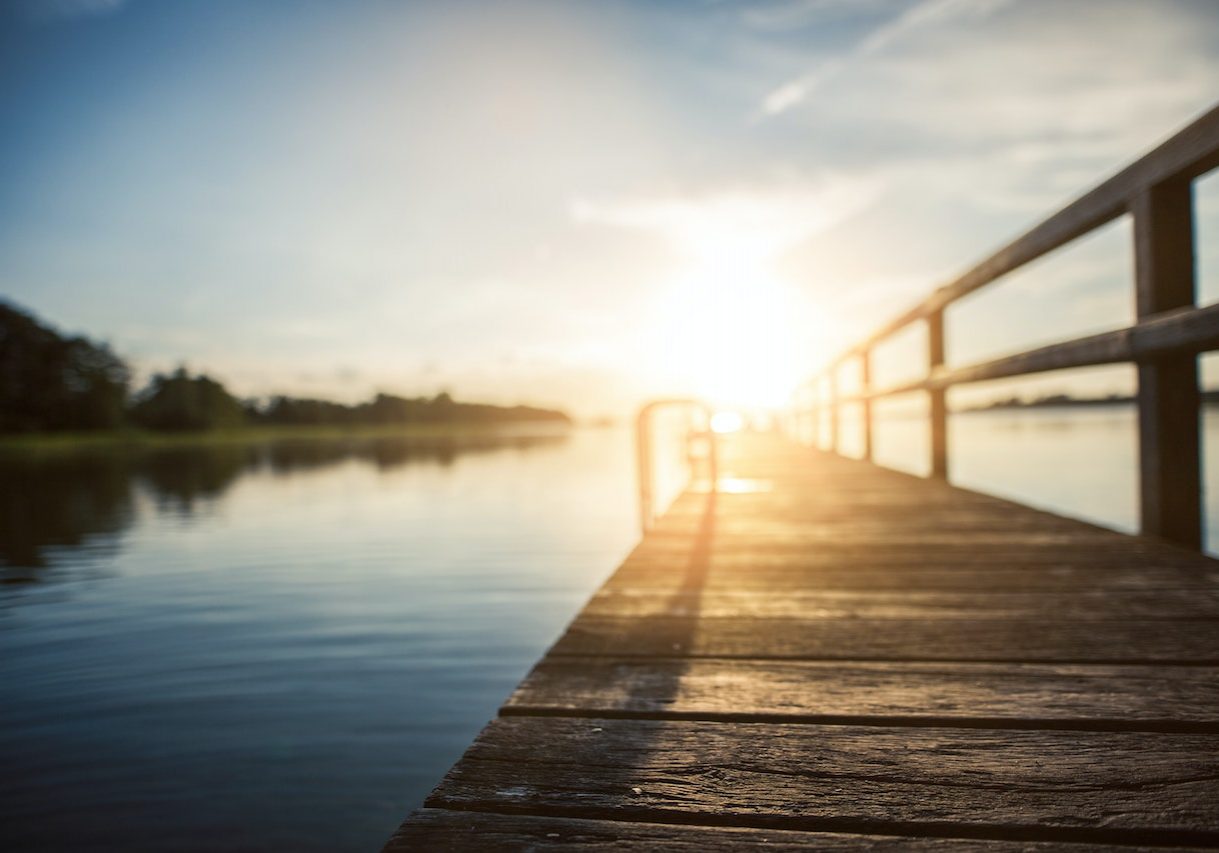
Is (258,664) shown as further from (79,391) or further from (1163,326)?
(79,391)

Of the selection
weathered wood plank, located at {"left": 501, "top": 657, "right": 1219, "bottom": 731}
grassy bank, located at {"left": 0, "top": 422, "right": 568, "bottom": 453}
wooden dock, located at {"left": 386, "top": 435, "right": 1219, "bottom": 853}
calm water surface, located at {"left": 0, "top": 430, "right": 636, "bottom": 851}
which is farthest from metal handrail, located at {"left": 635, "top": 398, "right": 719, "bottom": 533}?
grassy bank, located at {"left": 0, "top": 422, "right": 568, "bottom": 453}

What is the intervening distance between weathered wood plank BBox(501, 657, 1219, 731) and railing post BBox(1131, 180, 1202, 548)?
44.3 inches

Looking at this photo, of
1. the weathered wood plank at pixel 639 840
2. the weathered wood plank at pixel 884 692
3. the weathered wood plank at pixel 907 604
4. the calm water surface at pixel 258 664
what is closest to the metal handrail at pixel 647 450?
the calm water surface at pixel 258 664

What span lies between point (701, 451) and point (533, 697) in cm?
526

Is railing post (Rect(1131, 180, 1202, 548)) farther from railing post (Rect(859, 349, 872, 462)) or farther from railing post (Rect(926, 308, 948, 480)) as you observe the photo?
railing post (Rect(859, 349, 872, 462))

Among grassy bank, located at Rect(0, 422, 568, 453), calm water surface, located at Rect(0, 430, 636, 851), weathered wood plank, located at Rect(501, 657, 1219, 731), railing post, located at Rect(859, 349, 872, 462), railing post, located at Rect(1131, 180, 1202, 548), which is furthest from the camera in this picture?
grassy bank, located at Rect(0, 422, 568, 453)

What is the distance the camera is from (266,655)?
4609 millimetres

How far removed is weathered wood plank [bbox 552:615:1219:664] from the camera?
1498mm

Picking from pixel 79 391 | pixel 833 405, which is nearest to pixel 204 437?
pixel 79 391

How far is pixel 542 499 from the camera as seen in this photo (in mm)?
14000

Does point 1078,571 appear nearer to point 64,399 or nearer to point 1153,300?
point 1153,300

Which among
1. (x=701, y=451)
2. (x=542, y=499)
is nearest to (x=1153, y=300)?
(x=701, y=451)

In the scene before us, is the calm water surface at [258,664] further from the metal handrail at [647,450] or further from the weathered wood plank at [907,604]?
the weathered wood plank at [907,604]

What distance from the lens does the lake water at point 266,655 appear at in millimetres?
2773
